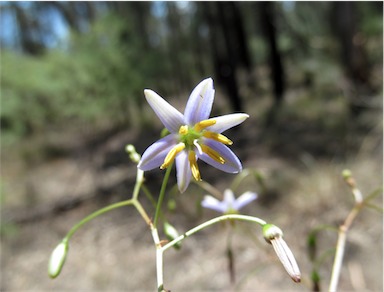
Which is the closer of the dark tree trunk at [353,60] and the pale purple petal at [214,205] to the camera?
the pale purple petal at [214,205]

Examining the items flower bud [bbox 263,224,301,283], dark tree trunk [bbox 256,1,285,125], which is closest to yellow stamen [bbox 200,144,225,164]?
flower bud [bbox 263,224,301,283]

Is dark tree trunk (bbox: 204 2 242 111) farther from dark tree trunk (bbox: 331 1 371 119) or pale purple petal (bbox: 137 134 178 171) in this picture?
pale purple petal (bbox: 137 134 178 171)

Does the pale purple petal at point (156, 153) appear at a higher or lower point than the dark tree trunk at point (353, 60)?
higher

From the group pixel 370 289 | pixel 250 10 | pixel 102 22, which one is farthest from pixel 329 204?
pixel 250 10

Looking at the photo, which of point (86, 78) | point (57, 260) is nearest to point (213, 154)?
point (57, 260)

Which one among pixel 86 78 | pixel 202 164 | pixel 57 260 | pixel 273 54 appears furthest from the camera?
pixel 273 54

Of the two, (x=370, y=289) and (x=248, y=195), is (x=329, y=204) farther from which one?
(x=248, y=195)

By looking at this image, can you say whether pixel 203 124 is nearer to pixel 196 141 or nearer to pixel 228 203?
pixel 196 141

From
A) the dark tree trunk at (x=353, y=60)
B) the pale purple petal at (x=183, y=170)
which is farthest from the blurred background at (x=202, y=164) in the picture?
the pale purple petal at (x=183, y=170)

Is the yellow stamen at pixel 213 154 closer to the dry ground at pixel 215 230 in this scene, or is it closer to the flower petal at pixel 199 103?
the flower petal at pixel 199 103
